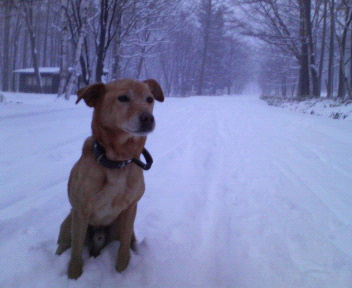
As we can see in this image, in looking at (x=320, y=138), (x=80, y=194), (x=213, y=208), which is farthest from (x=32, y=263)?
(x=320, y=138)

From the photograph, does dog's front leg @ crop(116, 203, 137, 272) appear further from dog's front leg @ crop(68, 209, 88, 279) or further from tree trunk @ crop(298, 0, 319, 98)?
tree trunk @ crop(298, 0, 319, 98)

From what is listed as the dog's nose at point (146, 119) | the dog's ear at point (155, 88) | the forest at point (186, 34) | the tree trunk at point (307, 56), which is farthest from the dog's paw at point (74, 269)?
the tree trunk at point (307, 56)

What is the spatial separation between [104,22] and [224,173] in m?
6.63

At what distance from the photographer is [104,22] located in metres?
7.81

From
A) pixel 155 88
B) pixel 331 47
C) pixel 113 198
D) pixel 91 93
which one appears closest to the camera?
pixel 113 198

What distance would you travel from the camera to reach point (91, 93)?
5.68ft

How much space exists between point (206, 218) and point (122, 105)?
1.56 metres

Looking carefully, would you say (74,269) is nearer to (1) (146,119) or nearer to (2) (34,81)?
(1) (146,119)

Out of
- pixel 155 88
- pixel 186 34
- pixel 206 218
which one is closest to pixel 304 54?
pixel 206 218

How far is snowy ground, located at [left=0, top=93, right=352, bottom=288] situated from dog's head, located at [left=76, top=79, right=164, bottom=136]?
41.5 inches

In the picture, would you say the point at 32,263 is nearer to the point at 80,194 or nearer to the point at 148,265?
the point at 80,194

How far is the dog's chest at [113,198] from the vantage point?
1.61 m

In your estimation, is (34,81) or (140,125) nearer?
(140,125)

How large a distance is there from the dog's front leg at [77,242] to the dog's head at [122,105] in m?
0.65
